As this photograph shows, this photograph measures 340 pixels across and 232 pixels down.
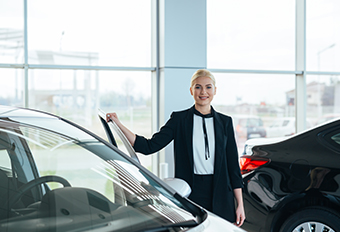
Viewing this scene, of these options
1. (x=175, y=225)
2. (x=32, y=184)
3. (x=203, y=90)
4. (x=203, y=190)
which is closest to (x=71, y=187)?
(x=32, y=184)

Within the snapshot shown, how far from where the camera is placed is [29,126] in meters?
1.56

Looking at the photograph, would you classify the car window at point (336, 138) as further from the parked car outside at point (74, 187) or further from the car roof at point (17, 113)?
the car roof at point (17, 113)

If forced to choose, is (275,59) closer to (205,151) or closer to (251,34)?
(251,34)

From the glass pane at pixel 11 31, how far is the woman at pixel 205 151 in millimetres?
2891

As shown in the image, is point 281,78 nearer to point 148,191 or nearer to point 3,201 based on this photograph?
point 148,191

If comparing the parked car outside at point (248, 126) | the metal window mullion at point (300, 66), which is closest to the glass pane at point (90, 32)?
the parked car outside at point (248, 126)

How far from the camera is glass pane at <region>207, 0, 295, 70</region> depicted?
5.59 metres

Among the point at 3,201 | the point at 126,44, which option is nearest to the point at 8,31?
the point at 126,44

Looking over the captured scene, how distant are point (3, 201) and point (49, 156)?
0.27 m

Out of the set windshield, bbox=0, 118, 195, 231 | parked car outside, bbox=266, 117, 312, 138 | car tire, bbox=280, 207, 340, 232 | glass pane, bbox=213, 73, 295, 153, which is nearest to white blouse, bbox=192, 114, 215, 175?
windshield, bbox=0, 118, 195, 231

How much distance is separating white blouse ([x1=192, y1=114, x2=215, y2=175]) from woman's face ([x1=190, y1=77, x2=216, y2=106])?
0.12 meters

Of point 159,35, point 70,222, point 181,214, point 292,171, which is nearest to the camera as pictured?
point 70,222

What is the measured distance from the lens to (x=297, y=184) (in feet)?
9.45

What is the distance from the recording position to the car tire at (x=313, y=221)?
2.74m
